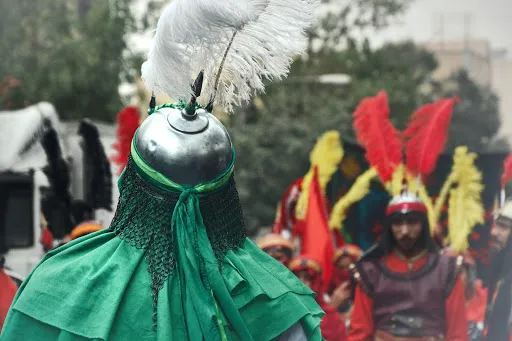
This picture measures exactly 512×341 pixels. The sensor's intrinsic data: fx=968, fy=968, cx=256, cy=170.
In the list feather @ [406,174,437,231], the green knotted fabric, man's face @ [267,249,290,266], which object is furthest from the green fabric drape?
man's face @ [267,249,290,266]

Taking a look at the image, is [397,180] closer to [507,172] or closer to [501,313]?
[507,172]

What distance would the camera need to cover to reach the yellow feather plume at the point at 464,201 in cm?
845

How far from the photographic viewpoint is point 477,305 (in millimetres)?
8430

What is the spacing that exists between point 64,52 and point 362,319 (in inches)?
473

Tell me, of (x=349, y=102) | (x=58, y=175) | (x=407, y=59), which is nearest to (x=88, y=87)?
(x=349, y=102)

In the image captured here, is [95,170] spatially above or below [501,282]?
above

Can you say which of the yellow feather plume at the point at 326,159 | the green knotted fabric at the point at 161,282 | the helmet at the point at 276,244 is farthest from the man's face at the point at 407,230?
the green knotted fabric at the point at 161,282

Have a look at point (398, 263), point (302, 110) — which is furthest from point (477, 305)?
point (302, 110)

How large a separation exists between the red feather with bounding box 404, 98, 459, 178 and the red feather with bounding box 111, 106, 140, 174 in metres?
2.36

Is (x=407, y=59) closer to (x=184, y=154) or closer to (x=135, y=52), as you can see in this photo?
(x=135, y=52)

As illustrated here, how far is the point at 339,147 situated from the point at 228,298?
271 inches

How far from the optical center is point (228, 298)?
3043 millimetres

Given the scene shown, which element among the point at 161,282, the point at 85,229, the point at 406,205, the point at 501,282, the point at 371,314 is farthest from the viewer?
the point at 85,229

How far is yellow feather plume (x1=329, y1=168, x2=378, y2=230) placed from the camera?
357 inches
